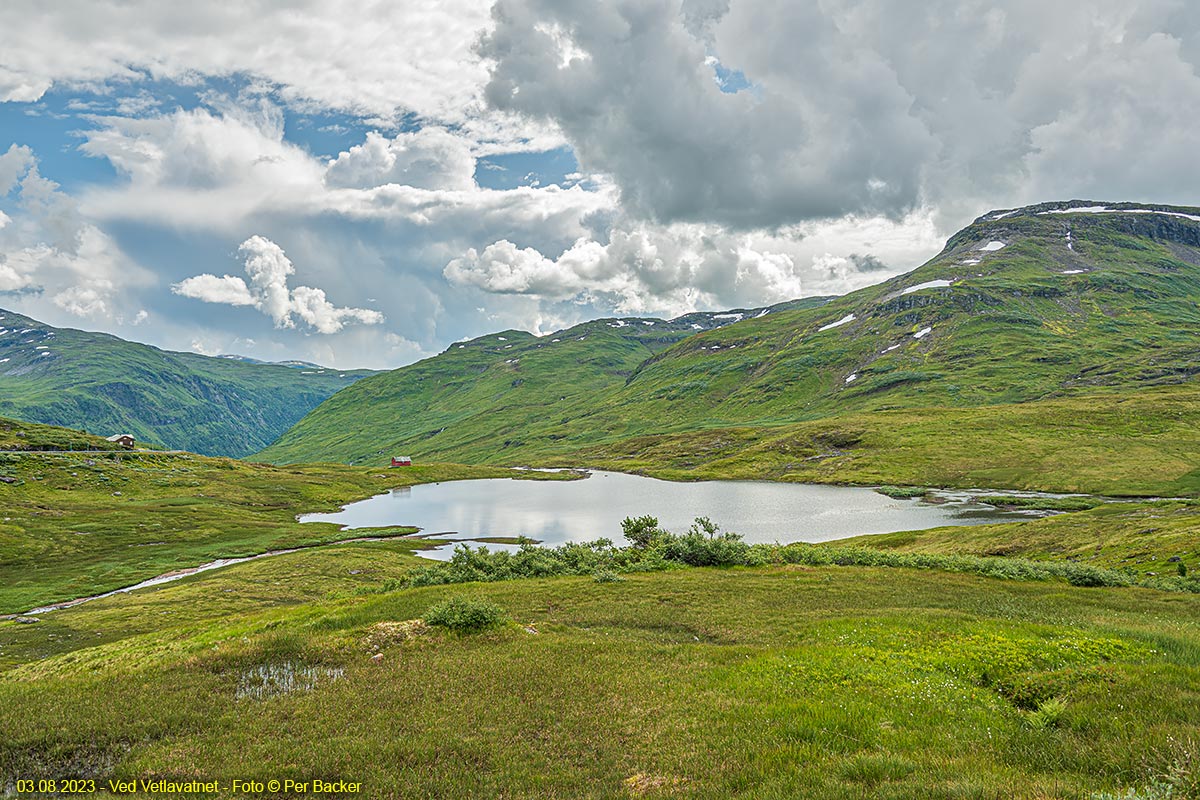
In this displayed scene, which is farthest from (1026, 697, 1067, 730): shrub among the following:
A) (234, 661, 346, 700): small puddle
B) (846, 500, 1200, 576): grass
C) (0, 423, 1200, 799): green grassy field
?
(846, 500, 1200, 576): grass

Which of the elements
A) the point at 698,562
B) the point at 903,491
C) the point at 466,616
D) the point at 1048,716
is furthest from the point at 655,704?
the point at 903,491

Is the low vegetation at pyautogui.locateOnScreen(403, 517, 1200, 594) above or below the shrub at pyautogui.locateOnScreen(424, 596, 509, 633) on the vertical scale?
below

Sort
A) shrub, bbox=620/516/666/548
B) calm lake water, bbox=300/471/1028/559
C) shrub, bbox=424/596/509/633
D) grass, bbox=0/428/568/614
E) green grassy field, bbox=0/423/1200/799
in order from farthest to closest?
1. calm lake water, bbox=300/471/1028/559
2. grass, bbox=0/428/568/614
3. shrub, bbox=620/516/666/548
4. shrub, bbox=424/596/509/633
5. green grassy field, bbox=0/423/1200/799

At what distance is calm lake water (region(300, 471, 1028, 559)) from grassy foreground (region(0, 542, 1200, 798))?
235 ft

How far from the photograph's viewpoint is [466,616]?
27.7m

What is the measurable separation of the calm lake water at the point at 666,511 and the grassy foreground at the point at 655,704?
71619mm

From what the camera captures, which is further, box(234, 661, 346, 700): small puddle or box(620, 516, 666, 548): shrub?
box(620, 516, 666, 548): shrub

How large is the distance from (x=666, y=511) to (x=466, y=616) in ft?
353

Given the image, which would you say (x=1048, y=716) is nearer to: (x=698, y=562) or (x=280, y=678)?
(x=280, y=678)

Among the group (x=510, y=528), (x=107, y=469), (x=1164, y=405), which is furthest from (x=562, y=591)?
(x=1164, y=405)

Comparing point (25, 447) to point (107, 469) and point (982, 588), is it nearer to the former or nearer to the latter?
point (107, 469)

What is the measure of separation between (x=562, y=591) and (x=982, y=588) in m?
29.1

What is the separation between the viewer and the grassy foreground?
472 inches

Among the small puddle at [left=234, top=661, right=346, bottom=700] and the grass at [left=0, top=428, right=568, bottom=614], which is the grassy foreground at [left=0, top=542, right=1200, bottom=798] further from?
the grass at [left=0, top=428, right=568, bottom=614]
